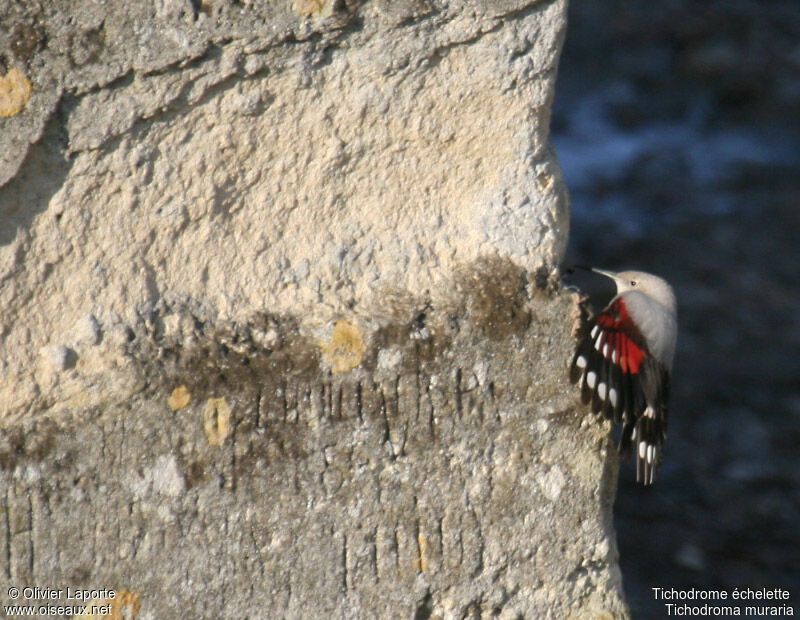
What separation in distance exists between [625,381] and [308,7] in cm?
100

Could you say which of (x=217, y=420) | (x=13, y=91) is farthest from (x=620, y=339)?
(x=13, y=91)

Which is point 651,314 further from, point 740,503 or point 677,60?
point 677,60

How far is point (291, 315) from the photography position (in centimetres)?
209

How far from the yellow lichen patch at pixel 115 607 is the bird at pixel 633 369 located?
0.96 meters

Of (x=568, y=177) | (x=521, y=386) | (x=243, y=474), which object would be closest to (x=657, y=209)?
(x=568, y=177)

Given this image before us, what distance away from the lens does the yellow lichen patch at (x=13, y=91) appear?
1.82 meters

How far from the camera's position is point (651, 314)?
2.41m

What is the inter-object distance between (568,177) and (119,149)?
3.44m

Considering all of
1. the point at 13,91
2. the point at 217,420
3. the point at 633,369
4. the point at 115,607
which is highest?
the point at 13,91

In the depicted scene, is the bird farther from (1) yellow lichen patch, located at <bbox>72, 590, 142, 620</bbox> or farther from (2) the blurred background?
(2) the blurred background

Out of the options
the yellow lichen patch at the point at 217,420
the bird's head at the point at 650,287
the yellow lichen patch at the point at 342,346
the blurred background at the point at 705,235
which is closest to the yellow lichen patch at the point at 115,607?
the yellow lichen patch at the point at 217,420

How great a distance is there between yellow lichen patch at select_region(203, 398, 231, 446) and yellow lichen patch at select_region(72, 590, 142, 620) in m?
0.34

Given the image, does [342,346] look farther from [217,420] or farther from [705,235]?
[705,235]

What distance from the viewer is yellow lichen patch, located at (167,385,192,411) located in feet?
6.68
